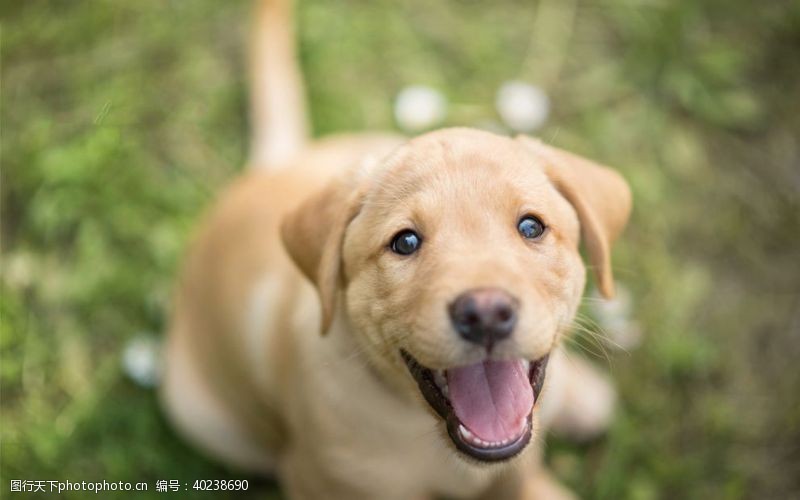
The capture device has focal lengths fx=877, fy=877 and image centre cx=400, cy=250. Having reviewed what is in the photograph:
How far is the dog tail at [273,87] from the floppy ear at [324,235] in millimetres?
1536

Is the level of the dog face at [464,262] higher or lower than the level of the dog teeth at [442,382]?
higher

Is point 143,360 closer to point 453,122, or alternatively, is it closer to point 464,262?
point 453,122

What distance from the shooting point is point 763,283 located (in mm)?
4637

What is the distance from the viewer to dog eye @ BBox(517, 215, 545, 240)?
2.67 m

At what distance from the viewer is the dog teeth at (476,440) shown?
268cm

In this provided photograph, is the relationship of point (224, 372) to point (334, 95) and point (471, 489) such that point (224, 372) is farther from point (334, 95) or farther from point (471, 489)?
point (334, 95)

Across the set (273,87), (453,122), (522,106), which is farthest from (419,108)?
(273,87)

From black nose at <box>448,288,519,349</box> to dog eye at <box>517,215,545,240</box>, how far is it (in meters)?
0.33

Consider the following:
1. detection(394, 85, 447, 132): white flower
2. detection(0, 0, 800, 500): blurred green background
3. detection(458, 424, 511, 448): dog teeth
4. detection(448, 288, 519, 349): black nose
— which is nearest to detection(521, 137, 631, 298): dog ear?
detection(448, 288, 519, 349): black nose

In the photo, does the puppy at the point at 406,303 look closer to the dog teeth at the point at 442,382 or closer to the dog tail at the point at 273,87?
the dog teeth at the point at 442,382

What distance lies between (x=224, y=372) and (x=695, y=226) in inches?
104

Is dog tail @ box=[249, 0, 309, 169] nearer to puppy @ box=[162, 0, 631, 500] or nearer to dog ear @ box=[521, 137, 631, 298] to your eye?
puppy @ box=[162, 0, 631, 500]

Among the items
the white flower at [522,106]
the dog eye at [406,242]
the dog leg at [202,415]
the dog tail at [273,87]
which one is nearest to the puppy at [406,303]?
the dog eye at [406,242]

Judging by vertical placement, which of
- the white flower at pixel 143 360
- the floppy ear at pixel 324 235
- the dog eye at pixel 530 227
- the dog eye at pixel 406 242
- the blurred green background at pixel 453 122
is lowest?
the white flower at pixel 143 360
